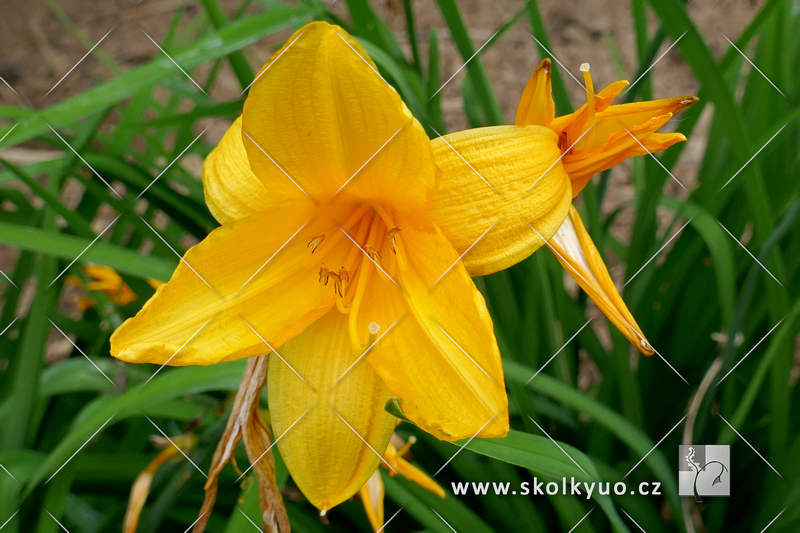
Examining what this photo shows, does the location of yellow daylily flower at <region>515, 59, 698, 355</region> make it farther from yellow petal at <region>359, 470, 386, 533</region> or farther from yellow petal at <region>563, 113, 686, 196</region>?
yellow petal at <region>359, 470, 386, 533</region>

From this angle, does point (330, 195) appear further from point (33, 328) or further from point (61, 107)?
point (33, 328)

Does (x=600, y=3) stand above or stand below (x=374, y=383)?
above

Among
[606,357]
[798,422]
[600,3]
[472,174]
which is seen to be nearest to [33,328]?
[472,174]

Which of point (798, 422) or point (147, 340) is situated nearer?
point (147, 340)

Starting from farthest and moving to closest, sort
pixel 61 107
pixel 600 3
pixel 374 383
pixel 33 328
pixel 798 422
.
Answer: pixel 600 3 → pixel 798 422 → pixel 33 328 → pixel 61 107 → pixel 374 383

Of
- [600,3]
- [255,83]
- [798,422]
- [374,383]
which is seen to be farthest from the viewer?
[600,3]

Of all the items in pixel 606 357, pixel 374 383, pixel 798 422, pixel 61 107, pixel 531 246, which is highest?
pixel 61 107
